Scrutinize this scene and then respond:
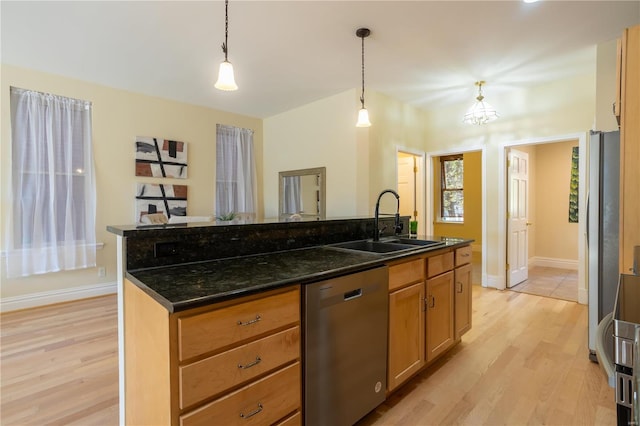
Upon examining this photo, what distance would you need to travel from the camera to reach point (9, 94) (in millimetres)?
3398

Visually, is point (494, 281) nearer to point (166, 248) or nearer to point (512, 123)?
point (512, 123)

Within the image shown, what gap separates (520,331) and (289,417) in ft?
8.37

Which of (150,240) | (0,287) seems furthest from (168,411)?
(0,287)

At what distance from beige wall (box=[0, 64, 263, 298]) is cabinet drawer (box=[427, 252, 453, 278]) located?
379cm

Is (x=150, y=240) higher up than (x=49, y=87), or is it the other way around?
(x=49, y=87)

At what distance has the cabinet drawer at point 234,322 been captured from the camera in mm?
1031

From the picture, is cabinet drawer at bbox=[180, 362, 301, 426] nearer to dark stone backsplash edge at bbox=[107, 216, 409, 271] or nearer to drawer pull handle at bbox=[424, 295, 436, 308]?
dark stone backsplash edge at bbox=[107, 216, 409, 271]

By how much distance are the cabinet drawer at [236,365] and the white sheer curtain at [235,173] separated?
4.01 meters

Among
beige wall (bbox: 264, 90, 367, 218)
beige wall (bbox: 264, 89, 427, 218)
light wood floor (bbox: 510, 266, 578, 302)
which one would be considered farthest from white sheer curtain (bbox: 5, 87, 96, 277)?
light wood floor (bbox: 510, 266, 578, 302)

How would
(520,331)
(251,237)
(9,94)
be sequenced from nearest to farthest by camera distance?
(251,237) → (520,331) → (9,94)

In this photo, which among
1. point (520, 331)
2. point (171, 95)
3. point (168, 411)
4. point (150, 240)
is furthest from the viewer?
point (171, 95)

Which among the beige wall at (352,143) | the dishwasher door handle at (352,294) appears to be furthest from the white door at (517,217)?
the dishwasher door handle at (352,294)

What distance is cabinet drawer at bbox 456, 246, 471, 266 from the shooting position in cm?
243

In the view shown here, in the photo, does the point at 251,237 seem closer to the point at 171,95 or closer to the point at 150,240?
the point at 150,240
